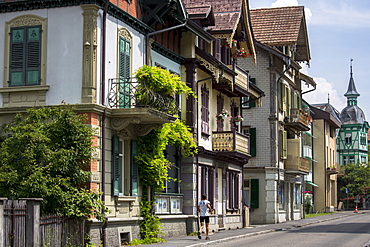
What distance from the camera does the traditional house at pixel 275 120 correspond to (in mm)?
45375

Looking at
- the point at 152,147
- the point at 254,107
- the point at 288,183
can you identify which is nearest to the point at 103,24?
the point at 152,147

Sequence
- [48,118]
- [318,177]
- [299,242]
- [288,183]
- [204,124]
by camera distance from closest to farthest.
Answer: [48,118]
[299,242]
[204,124]
[288,183]
[318,177]

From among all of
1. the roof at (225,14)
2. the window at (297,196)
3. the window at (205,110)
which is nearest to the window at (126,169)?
the window at (205,110)

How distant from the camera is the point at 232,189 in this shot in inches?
1462

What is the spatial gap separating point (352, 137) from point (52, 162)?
274 feet

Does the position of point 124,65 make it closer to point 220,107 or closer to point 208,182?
point 208,182

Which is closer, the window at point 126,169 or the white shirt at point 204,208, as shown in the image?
the window at point 126,169

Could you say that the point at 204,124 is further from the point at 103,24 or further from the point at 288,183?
the point at 288,183

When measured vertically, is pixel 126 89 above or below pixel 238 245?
above

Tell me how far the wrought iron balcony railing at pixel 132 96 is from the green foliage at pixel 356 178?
66.0 meters

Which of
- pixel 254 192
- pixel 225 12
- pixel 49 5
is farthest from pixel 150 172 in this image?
pixel 254 192

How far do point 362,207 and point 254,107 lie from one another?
4849 cm

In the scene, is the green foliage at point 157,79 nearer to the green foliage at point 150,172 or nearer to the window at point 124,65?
the window at point 124,65

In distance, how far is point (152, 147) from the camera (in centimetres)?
2428
